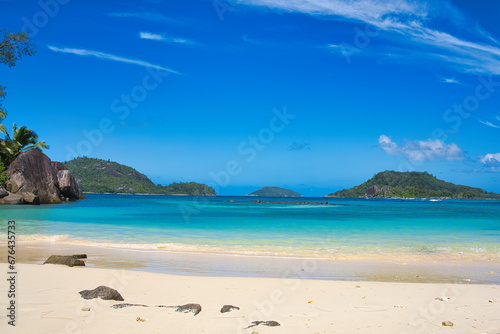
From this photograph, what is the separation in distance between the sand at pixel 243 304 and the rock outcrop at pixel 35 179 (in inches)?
1544

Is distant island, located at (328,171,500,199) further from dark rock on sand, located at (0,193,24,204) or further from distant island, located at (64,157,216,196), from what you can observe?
dark rock on sand, located at (0,193,24,204)

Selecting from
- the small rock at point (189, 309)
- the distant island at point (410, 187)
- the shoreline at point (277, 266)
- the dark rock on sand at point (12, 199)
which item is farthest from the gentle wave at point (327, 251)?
the distant island at point (410, 187)

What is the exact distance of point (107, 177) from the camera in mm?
146500

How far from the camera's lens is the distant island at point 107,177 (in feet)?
461

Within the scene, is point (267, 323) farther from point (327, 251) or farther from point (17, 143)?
point (17, 143)

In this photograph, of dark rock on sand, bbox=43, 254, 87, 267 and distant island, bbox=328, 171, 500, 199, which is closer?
dark rock on sand, bbox=43, 254, 87, 267

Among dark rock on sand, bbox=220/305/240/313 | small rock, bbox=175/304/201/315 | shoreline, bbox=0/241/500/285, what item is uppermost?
small rock, bbox=175/304/201/315

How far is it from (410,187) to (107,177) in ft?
446

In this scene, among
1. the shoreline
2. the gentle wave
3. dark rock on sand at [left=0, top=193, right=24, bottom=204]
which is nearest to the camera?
the shoreline

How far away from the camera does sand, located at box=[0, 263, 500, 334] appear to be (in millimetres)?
4562

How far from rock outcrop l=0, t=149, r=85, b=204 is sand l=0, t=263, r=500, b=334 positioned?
1544 inches

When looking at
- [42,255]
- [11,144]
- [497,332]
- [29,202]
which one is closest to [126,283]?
[42,255]

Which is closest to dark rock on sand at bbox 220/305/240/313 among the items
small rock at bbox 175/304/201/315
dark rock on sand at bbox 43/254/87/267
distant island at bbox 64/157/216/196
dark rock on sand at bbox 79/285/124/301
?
small rock at bbox 175/304/201/315

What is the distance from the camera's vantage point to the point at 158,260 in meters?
10.5
